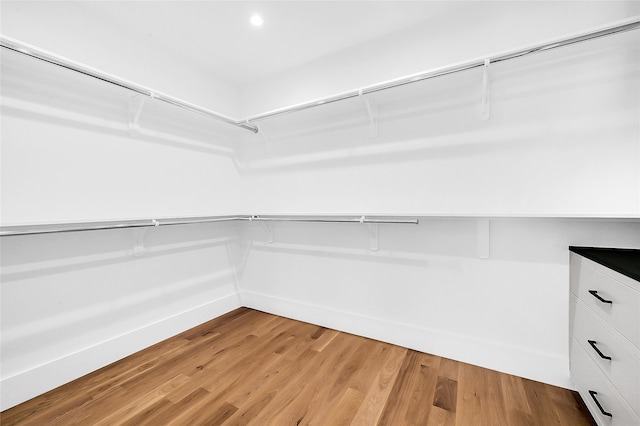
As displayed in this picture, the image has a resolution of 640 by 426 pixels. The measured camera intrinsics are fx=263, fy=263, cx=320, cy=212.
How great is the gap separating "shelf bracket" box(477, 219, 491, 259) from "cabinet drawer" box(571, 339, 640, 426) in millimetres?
587

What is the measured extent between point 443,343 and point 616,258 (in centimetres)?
103

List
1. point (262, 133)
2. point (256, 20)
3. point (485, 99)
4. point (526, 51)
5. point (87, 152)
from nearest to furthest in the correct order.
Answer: point (526, 51), point (485, 99), point (87, 152), point (256, 20), point (262, 133)

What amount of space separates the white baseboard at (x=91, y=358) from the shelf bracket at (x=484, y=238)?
2.24 meters

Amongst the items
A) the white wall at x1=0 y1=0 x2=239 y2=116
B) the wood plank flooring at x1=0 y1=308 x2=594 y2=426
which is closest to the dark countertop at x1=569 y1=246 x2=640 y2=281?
the wood plank flooring at x1=0 y1=308 x2=594 y2=426

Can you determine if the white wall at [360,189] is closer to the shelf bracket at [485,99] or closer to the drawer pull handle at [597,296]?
the shelf bracket at [485,99]

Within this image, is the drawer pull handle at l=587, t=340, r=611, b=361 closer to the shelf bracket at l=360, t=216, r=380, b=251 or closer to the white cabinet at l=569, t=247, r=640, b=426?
the white cabinet at l=569, t=247, r=640, b=426

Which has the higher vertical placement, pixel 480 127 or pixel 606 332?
pixel 480 127

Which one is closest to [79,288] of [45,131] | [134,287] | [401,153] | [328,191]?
[134,287]

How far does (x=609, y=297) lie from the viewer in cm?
107

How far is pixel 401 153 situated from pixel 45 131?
221 centimetres

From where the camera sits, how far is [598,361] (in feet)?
3.72

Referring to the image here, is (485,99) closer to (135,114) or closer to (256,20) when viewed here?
(256,20)

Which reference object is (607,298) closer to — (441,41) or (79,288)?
(441,41)

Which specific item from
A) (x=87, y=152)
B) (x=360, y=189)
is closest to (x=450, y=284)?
(x=360, y=189)
